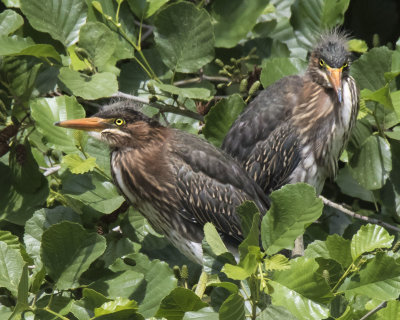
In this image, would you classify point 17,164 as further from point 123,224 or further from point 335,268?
point 335,268

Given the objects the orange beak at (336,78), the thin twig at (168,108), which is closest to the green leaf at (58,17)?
the thin twig at (168,108)

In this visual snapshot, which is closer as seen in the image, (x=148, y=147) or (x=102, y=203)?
(x=102, y=203)

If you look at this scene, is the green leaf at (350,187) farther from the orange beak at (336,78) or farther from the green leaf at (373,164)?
the orange beak at (336,78)

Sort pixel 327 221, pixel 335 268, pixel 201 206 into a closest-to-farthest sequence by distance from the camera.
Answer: pixel 335 268
pixel 201 206
pixel 327 221

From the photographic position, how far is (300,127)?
421 centimetres

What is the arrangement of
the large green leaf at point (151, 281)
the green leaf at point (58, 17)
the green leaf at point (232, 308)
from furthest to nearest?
the green leaf at point (58, 17)
the large green leaf at point (151, 281)
the green leaf at point (232, 308)

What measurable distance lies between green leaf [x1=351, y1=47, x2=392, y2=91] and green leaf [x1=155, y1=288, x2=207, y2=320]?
1589 millimetres

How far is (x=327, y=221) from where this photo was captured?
397cm

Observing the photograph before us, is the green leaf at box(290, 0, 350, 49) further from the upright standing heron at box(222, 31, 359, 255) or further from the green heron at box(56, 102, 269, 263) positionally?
the green heron at box(56, 102, 269, 263)

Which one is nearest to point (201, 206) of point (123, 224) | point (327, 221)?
point (123, 224)

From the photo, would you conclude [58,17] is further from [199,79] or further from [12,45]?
[199,79]

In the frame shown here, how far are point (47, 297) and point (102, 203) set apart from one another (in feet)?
2.00

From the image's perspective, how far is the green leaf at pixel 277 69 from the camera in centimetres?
408

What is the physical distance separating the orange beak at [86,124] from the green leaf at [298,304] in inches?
47.0
